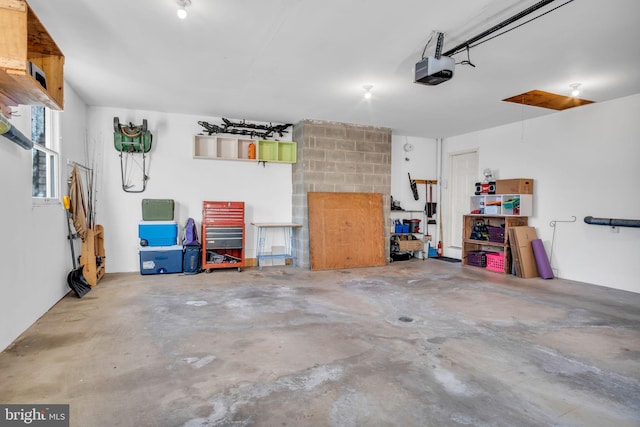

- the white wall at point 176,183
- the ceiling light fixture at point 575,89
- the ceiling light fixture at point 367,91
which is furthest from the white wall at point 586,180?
the white wall at point 176,183

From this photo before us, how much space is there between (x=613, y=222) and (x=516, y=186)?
4.76 ft

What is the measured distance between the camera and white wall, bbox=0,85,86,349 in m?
2.77

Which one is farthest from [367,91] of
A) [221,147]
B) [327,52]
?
[221,147]

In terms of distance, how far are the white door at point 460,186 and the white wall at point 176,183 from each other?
374 centimetres

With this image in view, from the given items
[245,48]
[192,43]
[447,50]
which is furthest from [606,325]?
[192,43]

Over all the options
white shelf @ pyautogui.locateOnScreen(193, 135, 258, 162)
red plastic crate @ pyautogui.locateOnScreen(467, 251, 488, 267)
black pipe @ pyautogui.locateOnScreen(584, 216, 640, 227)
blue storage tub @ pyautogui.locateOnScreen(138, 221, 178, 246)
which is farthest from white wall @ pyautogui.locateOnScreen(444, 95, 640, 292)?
blue storage tub @ pyautogui.locateOnScreen(138, 221, 178, 246)

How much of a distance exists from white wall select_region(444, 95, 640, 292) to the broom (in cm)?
704

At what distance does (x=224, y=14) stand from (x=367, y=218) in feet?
15.2

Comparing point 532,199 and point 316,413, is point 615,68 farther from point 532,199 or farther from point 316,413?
point 316,413

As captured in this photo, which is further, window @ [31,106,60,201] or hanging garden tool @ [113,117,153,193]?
hanging garden tool @ [113,117,153,193]

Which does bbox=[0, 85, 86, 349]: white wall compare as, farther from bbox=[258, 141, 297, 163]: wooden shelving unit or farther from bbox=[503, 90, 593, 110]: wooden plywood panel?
bbox=[503, 90, 593, 110]: wooden plywood panel

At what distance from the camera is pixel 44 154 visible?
3.94m

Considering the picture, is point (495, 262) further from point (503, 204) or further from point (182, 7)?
point (182, 7)

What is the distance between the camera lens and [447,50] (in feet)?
11.3
